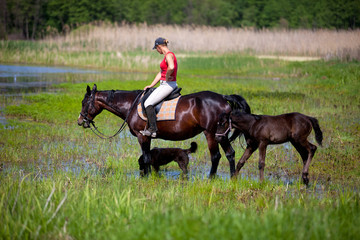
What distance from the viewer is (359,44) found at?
30953 mm

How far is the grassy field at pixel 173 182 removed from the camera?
4.95 metres

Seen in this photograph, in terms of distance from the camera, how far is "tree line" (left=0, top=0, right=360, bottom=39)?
6059 centimetres

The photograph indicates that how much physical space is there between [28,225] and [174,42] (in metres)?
30.4

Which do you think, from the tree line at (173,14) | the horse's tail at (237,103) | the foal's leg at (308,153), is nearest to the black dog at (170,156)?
the horse's tail at (237,103)

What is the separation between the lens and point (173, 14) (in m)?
73.4

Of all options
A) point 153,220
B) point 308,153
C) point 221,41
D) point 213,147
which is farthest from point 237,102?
point 221,41

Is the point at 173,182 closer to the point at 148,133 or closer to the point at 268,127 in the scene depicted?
the point at 148,133

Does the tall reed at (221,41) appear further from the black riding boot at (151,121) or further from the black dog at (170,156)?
the black riding boot at (151,121)

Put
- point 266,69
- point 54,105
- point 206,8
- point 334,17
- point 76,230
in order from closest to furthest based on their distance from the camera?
1. point 76,230
2. point 54,105
3. point 266,69
4. point 334,17
5. point 206,8

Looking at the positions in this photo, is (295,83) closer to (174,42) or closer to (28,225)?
(174,42)

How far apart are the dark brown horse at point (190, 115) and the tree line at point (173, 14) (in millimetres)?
50273

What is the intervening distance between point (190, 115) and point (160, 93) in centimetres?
68

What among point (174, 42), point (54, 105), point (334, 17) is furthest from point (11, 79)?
point (334, 17)

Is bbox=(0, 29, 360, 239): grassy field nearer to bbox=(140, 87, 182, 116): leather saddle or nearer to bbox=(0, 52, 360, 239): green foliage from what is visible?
bbox=(0, 52, 360, 239): green foliage
